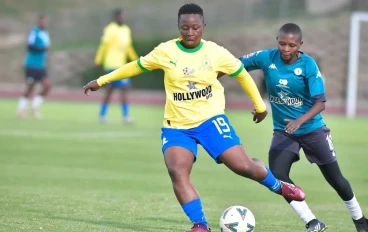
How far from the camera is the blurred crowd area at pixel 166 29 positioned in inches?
1463

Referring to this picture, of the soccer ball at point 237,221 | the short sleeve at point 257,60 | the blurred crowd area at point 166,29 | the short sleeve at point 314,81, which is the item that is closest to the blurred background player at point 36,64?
the blurred crowd area at point 166,29

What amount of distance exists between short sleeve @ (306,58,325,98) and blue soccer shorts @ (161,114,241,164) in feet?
3.43

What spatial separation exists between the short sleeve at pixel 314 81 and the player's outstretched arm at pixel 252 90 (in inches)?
21.5

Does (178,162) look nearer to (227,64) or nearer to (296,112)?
(227,64)

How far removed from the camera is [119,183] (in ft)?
41.0

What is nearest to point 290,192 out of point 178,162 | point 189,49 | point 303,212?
point 303,212

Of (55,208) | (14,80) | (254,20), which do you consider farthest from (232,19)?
(55,208)

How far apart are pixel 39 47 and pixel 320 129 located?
1634cm

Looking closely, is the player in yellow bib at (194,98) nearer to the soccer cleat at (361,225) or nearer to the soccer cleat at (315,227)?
the soccer cleat at (315,227)

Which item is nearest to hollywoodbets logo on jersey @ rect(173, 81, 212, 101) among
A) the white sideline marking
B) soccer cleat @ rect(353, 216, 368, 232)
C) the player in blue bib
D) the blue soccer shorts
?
the blue soccer shorts

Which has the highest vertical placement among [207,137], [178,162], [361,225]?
[207,137]

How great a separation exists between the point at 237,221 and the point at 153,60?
1710mm

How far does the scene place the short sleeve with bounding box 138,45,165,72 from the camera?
822 cm

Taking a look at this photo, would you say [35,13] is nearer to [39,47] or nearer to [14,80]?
[14,80]
